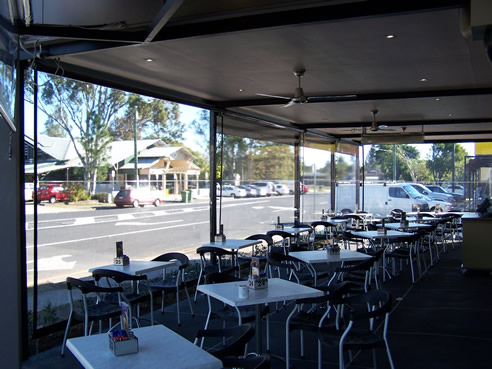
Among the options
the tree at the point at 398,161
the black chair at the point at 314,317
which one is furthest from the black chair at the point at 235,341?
the tree at the point at 398,161

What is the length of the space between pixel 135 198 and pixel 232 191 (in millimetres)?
2682

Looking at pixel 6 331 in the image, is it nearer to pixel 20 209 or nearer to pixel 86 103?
pixel 20 209

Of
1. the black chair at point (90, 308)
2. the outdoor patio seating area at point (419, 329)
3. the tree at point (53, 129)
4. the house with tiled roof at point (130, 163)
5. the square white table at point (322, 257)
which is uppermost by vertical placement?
the tree at point (53, 129)

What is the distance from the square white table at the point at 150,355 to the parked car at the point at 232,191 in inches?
225

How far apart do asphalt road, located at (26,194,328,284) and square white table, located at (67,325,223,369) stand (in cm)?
257

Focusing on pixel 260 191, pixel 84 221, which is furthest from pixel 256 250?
pixel 84 221

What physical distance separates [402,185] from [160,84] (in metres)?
10.9

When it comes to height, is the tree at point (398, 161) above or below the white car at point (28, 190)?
above

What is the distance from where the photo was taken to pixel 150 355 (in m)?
2.62

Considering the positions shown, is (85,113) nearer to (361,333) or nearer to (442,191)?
(361,333)

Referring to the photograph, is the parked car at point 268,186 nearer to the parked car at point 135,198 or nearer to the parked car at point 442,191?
the parked car at point 135,198

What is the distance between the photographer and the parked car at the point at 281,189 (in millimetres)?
10938

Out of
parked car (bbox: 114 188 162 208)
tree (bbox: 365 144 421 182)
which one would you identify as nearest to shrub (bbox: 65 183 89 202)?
parked car (bbox: 114 188 162 208)

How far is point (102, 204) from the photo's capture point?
20.3 ft
